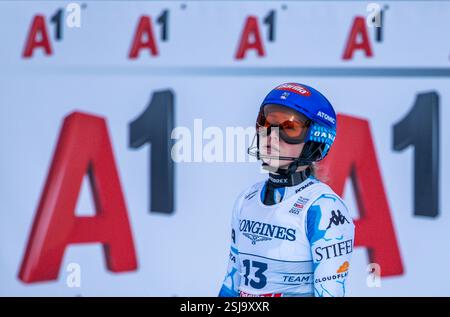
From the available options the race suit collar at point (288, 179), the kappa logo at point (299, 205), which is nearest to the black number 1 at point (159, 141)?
the race suit collar at point (288, 179)

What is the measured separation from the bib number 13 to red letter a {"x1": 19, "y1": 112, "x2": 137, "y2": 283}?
5.56ft

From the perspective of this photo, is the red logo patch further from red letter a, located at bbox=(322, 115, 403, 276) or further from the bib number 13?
red letter a, located at bbox=(322, 115, 403, 276)

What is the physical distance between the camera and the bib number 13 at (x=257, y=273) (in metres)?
1.80

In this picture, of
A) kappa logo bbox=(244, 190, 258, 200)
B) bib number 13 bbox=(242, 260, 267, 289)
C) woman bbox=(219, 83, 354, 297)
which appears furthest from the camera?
kappa logo bbox=(244, 190, 258, 200)

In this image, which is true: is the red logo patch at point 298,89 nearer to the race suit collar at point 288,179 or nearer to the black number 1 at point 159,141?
the race suit collar at point 288,179

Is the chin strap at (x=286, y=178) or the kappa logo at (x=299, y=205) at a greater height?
the chin strap at (x=286, y=178)

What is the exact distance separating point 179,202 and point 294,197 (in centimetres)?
171

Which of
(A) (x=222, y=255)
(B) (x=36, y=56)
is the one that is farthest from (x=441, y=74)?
(B) (x=36, y=56)

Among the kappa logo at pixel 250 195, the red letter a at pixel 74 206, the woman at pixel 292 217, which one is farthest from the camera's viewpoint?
the red letter a at pixel 74 206

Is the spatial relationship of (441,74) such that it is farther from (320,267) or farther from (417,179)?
(320,267)

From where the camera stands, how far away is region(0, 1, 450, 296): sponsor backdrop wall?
340cm

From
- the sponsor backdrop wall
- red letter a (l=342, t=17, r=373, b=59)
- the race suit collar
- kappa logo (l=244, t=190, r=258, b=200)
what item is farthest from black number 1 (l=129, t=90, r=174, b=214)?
the race suit collar

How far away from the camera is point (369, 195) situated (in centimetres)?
341

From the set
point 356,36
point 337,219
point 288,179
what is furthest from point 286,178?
point 356,36
